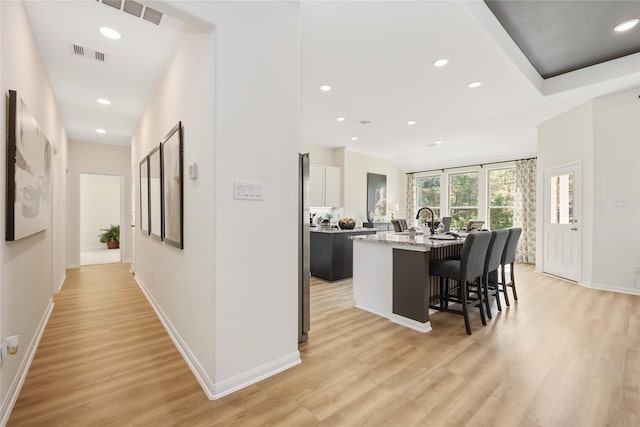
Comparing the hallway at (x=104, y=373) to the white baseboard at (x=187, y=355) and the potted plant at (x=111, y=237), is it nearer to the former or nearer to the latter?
the white baseboard at (x=187, y=355)

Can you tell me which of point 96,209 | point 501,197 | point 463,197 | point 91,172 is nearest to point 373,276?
point 501,197

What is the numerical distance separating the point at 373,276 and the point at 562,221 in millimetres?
Result: 4080

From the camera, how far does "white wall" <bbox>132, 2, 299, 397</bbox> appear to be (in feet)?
5.98

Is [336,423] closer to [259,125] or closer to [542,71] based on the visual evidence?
[259,125]

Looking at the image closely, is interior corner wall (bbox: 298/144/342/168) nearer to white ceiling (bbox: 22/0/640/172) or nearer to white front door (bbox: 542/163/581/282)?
white ceiling (bbox: 22/0/640/172)

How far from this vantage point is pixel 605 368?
2172mm

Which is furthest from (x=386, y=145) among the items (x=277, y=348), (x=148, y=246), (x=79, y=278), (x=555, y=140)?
(x=79, y=278)

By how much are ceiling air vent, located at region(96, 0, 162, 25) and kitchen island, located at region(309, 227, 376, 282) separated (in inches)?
140

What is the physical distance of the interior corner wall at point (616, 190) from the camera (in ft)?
13.6

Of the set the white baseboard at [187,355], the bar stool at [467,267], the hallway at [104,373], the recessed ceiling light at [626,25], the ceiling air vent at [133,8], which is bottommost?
the hallway at [104,373]

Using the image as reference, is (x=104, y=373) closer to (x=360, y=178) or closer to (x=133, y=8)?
(x=133, y=8)

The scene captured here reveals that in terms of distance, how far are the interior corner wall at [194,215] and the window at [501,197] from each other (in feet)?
24.7

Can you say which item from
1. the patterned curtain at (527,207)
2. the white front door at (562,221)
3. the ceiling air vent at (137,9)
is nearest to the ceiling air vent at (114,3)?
the ceiling air vent at (137,9)

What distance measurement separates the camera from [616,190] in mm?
4320
